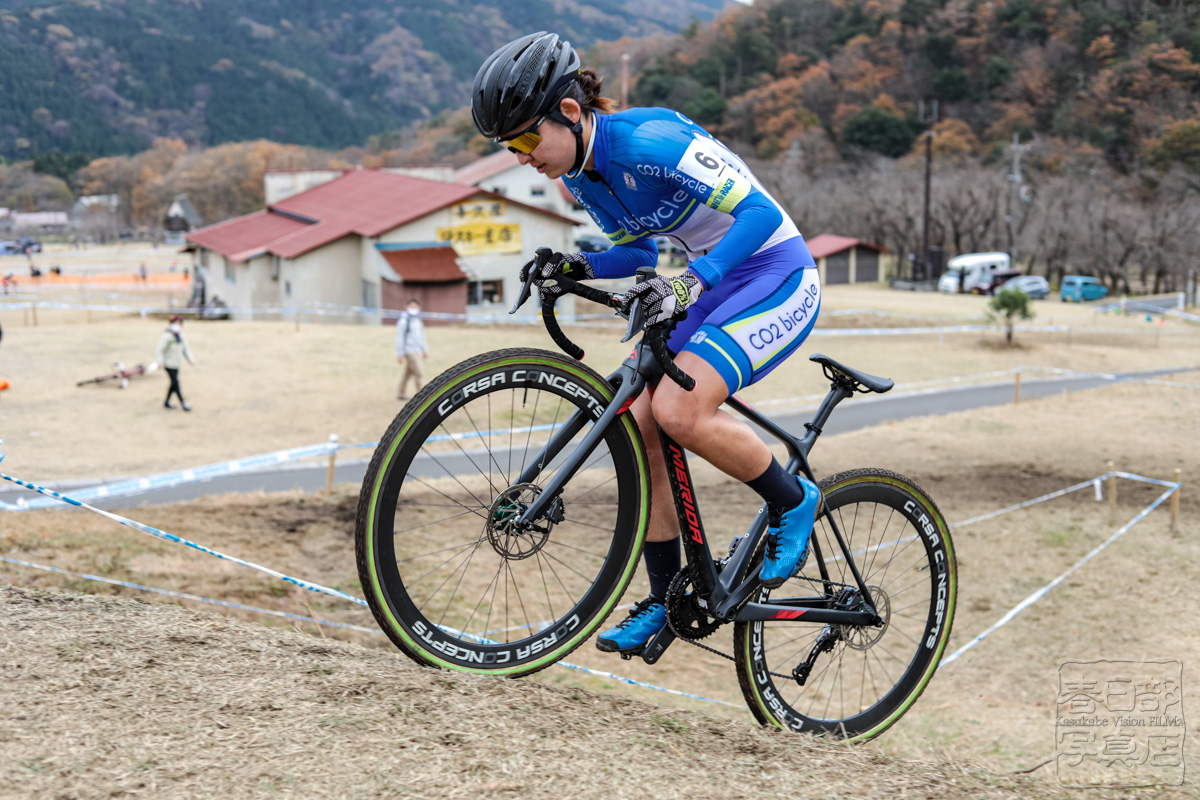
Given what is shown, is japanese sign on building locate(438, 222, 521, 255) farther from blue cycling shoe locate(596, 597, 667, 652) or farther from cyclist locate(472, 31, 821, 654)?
blue cycling shoe locate(596, 597, 667, 652)

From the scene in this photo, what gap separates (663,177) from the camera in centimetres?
379

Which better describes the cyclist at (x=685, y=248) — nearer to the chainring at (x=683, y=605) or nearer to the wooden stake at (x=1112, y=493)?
the chainring at (x=683, y=605)

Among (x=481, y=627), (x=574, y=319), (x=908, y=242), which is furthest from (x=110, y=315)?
(x=908, y=242)

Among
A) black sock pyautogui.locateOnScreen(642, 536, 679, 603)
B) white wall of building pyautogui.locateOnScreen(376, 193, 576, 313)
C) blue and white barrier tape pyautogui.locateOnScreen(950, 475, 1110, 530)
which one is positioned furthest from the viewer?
white wall of building pyautogui.locateOnScreen(376, 193, 576, 313)

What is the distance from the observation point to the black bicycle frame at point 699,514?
366 cm

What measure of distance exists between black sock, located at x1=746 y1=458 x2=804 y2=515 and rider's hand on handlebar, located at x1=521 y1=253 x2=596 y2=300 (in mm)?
1167

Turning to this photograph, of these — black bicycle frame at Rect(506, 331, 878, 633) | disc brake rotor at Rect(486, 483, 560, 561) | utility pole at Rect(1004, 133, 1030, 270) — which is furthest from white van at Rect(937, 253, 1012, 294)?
disc brake rotor at Rect(486, 483, 560, 561)

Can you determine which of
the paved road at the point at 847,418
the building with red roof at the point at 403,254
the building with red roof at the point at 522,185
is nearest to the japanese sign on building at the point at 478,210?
the building with red roof at the point at 403,254

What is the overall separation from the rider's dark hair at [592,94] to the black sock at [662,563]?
6.25 feet

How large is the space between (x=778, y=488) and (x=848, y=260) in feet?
223

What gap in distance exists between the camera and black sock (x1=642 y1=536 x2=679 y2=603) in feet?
14.2

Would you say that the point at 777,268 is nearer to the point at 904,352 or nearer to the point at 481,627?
the point at 481,627

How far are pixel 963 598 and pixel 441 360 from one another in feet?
69.1

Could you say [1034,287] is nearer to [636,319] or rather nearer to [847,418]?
[847,418]
